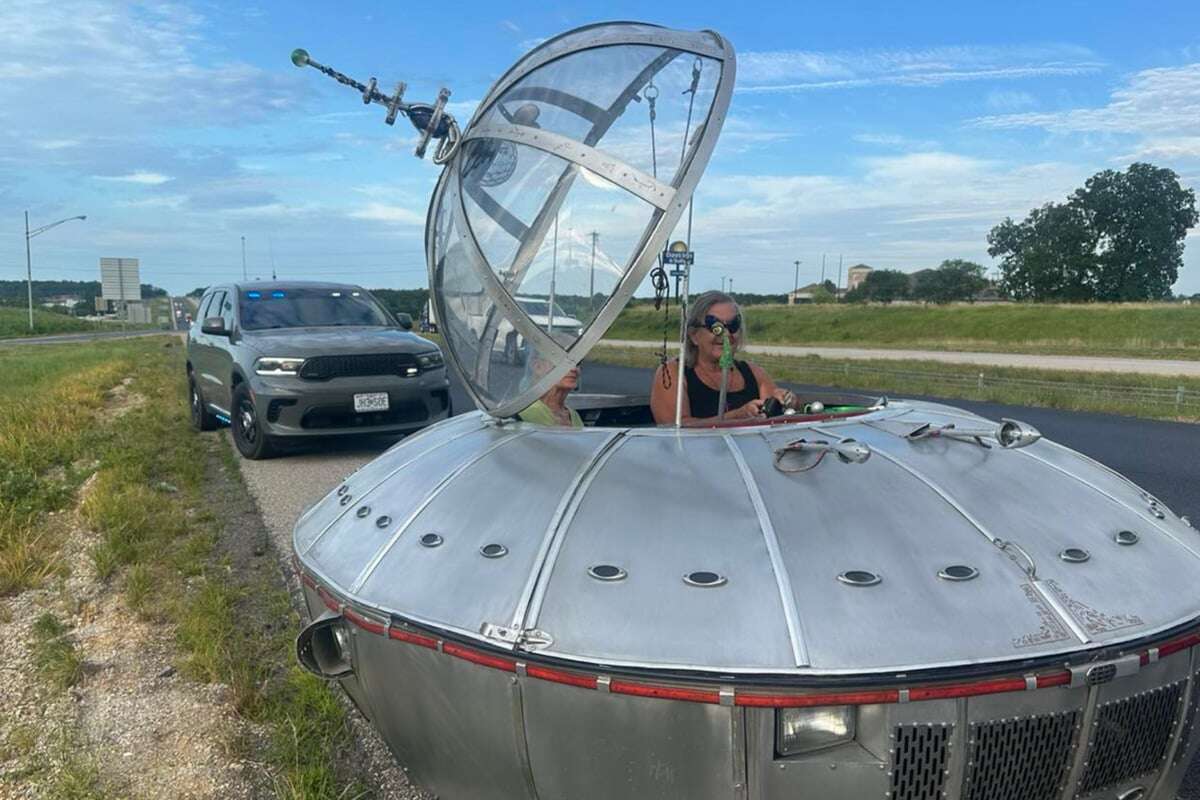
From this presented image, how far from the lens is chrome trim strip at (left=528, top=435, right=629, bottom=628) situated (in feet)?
7.59

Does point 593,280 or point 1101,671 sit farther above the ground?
point 593,280

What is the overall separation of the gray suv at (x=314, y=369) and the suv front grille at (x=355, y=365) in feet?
0.03

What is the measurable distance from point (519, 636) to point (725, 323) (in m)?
2.19

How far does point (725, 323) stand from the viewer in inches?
161

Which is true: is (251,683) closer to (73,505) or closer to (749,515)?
(749,515)

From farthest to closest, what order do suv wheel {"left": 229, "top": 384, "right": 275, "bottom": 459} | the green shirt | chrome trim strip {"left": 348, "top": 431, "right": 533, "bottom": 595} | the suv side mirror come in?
the suv side mirror, suv wheel {"left": 229, "top": 384, "right": 275, "bottom": 459}, the green shirt, chrome trim strip {"left": 348, "top": 431, "right": 533, "bottom": 595}

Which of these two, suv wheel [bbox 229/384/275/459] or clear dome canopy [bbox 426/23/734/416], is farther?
suv wheel [bbox 229/384/275/459]

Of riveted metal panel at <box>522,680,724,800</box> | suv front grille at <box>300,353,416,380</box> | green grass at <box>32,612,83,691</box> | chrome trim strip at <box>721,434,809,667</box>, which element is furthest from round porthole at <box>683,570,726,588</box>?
suv front grille at <box>300,353,416,380</box>

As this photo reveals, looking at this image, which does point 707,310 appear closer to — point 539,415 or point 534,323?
point 539,415

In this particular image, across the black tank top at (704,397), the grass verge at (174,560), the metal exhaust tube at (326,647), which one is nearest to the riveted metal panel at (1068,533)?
the black tank top at (704,397)

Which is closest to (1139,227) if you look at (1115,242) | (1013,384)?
(1115,242)

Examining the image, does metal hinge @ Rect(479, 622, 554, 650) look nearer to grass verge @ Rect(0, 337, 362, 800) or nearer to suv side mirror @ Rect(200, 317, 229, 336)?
grass verge @ Rect(0, 337, 362, 800)

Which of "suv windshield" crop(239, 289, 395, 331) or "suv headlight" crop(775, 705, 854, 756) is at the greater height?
"suv windshield" crop(239, 289, 395, 331)

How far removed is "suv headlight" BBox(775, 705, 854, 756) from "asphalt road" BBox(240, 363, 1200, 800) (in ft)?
7.02
